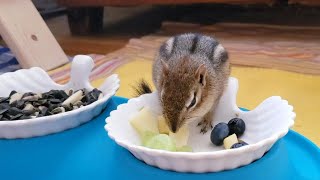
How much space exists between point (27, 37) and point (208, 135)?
1.11 metres

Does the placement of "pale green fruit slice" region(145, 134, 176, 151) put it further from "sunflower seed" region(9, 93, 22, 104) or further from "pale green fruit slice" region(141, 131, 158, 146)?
"sunflower seed" region(9, 93, 22, 104)

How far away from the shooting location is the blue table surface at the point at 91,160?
2.00 ft

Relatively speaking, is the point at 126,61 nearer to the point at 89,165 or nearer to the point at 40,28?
the point at 40,28

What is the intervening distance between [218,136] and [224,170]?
0.13m

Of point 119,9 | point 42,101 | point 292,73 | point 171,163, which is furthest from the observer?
point 119,9

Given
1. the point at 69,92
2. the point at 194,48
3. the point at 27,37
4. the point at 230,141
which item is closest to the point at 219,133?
the point at 230,141

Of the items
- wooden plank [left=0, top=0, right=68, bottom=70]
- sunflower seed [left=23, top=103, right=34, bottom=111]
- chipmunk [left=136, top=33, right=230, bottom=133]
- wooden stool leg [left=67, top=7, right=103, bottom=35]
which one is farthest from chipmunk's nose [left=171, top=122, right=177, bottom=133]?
wooden stool leg [left=67, top=7, right=103, bottom=35]

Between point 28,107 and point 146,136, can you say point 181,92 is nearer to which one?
point 146,136

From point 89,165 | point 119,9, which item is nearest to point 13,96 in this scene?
point 89,165

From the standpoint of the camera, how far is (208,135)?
0.76 m

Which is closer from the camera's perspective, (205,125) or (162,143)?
(162,143)

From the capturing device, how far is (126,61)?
5.78 ft

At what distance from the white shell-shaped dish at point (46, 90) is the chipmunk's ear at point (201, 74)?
16cm

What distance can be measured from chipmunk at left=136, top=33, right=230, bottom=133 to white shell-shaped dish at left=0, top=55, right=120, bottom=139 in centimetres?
10
